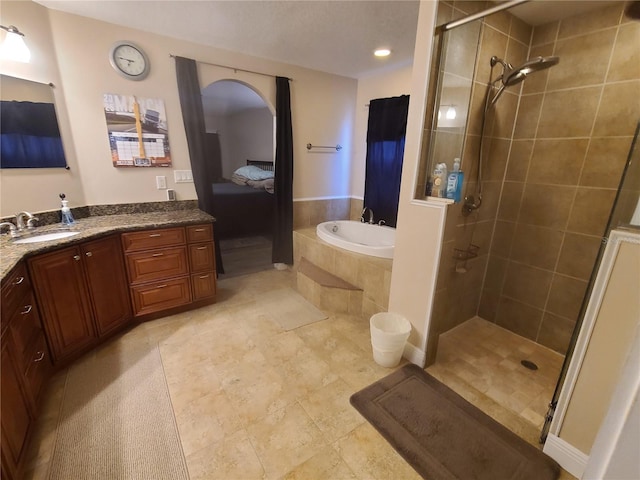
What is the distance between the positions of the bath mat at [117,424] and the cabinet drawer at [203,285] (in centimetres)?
73

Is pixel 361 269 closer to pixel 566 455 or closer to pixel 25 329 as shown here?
pixel 566 455

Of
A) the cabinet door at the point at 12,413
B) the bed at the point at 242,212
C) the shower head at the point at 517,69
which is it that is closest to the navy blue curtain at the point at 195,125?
the bed at the point at 242,212

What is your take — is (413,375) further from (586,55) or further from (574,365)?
(586,55)

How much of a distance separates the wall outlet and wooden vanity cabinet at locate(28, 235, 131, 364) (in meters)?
0.88

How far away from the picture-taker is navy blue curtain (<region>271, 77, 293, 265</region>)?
3219 millimetres

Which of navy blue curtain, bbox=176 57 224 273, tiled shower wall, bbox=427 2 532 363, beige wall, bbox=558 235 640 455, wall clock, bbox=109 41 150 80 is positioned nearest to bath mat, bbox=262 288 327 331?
navy blue curtain, bbox=176 57 224 273

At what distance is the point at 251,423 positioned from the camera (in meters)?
A: 1.59

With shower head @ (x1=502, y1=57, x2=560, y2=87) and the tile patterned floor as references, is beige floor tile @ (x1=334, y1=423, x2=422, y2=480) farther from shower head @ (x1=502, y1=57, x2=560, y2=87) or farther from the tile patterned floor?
shower head @ (x1=502, y1=57, x2=560, y2=87)

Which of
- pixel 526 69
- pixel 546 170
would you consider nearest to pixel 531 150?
pixel 546 170

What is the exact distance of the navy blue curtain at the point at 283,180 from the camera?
3219 mm

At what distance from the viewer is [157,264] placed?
8.02 feet

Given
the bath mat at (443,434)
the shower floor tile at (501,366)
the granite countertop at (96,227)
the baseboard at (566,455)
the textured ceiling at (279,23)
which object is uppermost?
the textured ceiling at (279,23)

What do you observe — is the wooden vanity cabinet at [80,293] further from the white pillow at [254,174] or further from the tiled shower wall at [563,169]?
the white pillow at [254,174]

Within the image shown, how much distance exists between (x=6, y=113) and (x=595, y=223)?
414 centimetres
